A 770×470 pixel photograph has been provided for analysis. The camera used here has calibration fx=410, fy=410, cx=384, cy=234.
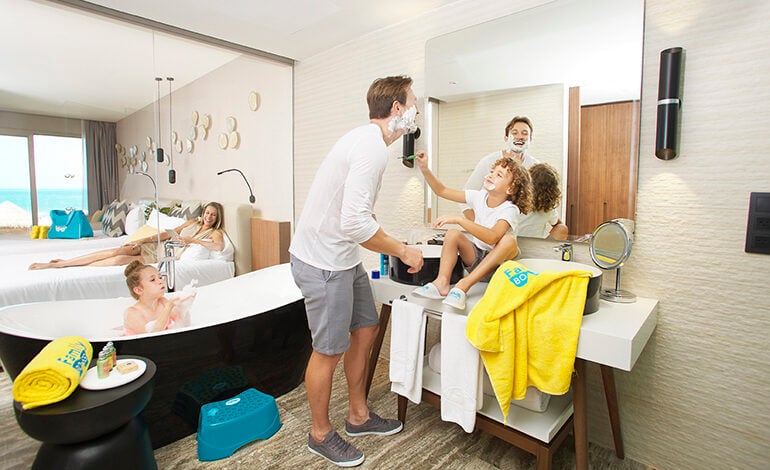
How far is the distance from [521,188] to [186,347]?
1727 millimetres

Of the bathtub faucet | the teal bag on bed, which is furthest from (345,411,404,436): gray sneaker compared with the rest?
the teal bag on bed

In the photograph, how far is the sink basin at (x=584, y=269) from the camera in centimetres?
151

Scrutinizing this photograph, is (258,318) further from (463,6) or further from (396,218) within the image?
(463,6)

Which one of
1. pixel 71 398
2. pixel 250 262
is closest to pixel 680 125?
pixel 71 398

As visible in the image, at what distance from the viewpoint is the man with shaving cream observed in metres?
1.64

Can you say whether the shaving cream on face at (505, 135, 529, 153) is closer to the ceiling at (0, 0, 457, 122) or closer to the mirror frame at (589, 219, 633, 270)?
the mirror frame at (589, 219, 633, 270)

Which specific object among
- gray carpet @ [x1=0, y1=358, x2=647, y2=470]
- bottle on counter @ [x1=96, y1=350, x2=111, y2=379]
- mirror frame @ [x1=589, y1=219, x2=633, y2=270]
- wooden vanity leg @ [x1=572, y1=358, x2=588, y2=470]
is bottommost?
gray carpet @ [x1=0, y1=358, x2=647, y2=470]

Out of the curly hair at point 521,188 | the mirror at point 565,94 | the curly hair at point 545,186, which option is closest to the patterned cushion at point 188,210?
the mirror at point 565,94

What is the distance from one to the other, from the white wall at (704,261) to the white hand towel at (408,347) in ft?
2.71

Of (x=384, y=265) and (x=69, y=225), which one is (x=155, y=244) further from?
(x=384, y=265)

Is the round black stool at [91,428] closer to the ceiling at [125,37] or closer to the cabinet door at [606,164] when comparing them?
the ceiling at [125,37]

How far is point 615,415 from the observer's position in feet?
5.86

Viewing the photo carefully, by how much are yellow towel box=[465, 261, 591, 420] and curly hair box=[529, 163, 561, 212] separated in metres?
0.57

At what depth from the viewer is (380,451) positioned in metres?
1.88
